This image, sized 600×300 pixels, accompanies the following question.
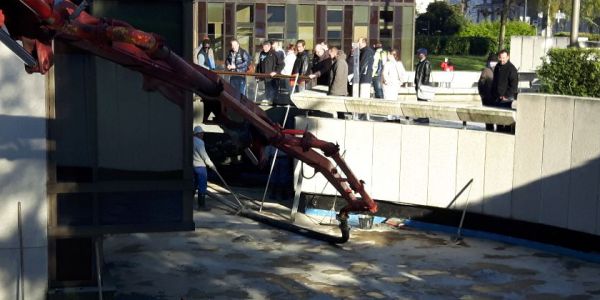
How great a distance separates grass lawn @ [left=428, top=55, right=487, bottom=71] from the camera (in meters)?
55.2

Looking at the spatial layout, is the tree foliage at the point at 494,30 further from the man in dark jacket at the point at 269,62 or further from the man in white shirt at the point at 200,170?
the man in white shirt at the point at 200,170

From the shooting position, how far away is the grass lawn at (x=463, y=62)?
181ft

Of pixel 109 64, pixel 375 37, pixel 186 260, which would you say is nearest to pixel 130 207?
pixel 109 64

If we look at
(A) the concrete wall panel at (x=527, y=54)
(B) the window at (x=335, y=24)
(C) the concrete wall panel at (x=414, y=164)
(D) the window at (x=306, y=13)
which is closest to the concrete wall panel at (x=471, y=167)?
(C) the concrete wall panel at (x=414, y=164)

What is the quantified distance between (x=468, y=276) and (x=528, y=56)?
67.3 feet

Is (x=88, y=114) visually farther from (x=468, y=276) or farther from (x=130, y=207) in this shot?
(x=468, y=276)

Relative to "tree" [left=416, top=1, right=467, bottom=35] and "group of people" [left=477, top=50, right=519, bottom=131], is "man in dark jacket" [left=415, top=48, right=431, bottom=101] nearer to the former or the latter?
"group of people" [left=477, top=50, right=519, bottom=131]

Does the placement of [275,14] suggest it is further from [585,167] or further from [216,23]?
[585,167]

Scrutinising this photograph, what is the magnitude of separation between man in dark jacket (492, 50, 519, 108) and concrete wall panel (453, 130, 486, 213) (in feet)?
4.99

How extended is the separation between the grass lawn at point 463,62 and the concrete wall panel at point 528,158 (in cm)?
3717

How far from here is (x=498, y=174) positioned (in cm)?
1695

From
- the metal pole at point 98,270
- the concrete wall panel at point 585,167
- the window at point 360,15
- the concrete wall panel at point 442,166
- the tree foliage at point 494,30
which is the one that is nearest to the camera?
the metal pole at point 98,270

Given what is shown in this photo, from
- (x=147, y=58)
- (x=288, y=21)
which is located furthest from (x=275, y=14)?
(x=147, y=58)

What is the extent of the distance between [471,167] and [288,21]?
25522 millimetres
